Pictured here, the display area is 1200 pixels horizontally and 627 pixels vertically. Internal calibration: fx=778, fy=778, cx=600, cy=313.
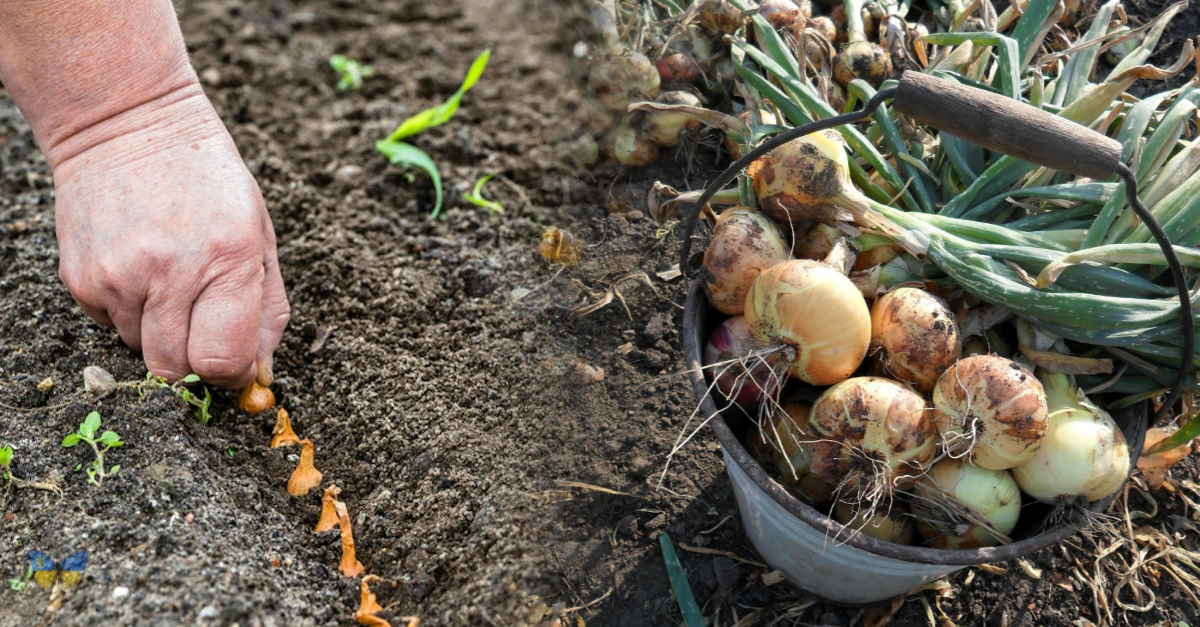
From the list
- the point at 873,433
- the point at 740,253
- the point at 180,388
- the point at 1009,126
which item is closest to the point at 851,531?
the point at 873,433

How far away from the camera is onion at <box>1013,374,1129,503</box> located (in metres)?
1.22

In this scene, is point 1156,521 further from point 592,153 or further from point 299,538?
point 299,538

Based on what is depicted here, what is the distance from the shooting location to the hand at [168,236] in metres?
1.49

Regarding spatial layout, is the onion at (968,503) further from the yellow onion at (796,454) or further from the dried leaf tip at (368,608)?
the dried leaf tip at (368,608)

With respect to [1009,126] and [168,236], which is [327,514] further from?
[1009,126]

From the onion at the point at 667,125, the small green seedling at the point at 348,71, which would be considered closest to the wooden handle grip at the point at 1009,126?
the onion at the point at 667,125

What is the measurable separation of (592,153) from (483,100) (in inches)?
22.7

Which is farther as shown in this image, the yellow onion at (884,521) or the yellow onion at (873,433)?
the yellow onion at (884,521)

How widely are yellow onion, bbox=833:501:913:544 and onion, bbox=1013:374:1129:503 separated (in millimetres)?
200

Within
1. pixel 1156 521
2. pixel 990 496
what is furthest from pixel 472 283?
pixel 1156 521

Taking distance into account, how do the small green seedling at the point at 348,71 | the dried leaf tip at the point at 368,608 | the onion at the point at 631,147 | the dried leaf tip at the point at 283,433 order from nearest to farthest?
the dried leaf tip at the point at 368,608, the dried leaf tip at the point at 283,433, the onion at the point at 631,147, the small green seedling at the point at 348,71

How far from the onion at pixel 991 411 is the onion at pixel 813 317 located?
15 centimetres

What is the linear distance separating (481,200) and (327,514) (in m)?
1.03

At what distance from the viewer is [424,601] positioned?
151cm
